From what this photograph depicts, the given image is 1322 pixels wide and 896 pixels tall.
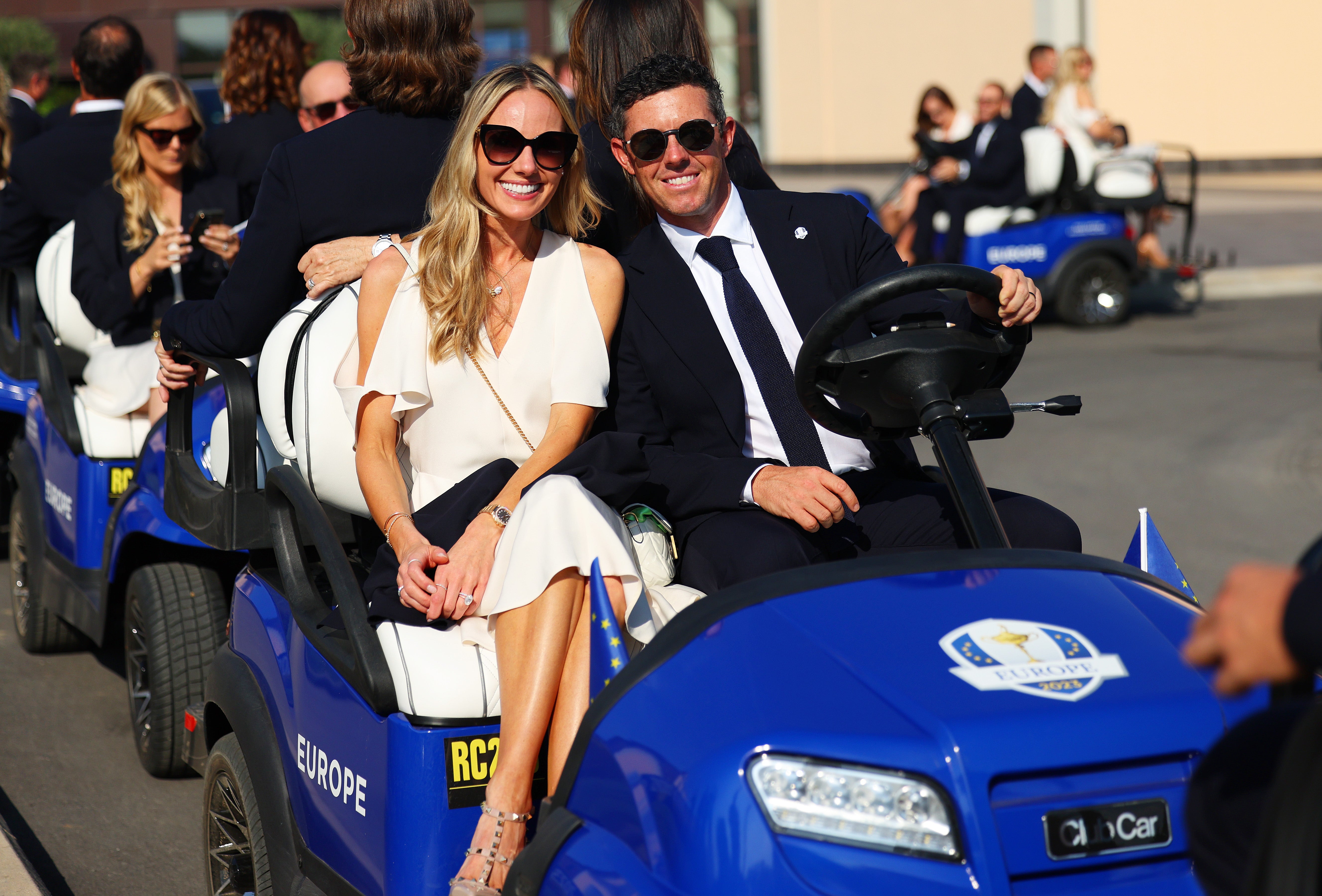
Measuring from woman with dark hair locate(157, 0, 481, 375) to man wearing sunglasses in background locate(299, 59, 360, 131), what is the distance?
0.82m

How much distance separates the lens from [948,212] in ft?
33.7

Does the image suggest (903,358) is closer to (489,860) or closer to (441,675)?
(441,675)

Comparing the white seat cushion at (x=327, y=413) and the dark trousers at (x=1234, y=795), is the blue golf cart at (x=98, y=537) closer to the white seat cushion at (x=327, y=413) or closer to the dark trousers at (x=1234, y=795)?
the white seat cushion at (x=327, y=413)

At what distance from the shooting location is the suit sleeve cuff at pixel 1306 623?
106 centimetres

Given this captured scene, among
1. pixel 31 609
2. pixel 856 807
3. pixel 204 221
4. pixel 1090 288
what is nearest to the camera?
pixel 856 807

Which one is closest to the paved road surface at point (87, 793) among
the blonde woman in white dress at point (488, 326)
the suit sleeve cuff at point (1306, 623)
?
the blonde woman in white dress at point (488, 326)

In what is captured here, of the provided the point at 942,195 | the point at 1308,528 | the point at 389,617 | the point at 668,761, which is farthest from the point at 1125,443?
the point at 668,761

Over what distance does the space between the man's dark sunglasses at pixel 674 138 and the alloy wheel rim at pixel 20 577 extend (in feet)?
9.37

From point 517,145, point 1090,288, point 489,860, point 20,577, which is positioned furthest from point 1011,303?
point 1090,288

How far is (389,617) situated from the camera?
→ 2.26 metres

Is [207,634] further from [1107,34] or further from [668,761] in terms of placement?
[1107,34]

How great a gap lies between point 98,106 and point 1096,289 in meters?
7.47

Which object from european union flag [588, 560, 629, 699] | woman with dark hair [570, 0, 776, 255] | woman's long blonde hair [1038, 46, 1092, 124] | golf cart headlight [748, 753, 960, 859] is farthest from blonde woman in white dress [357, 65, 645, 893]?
woman's long blonde hair [1038, 46, 1092, 124]

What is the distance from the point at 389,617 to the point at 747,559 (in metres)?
0.61
